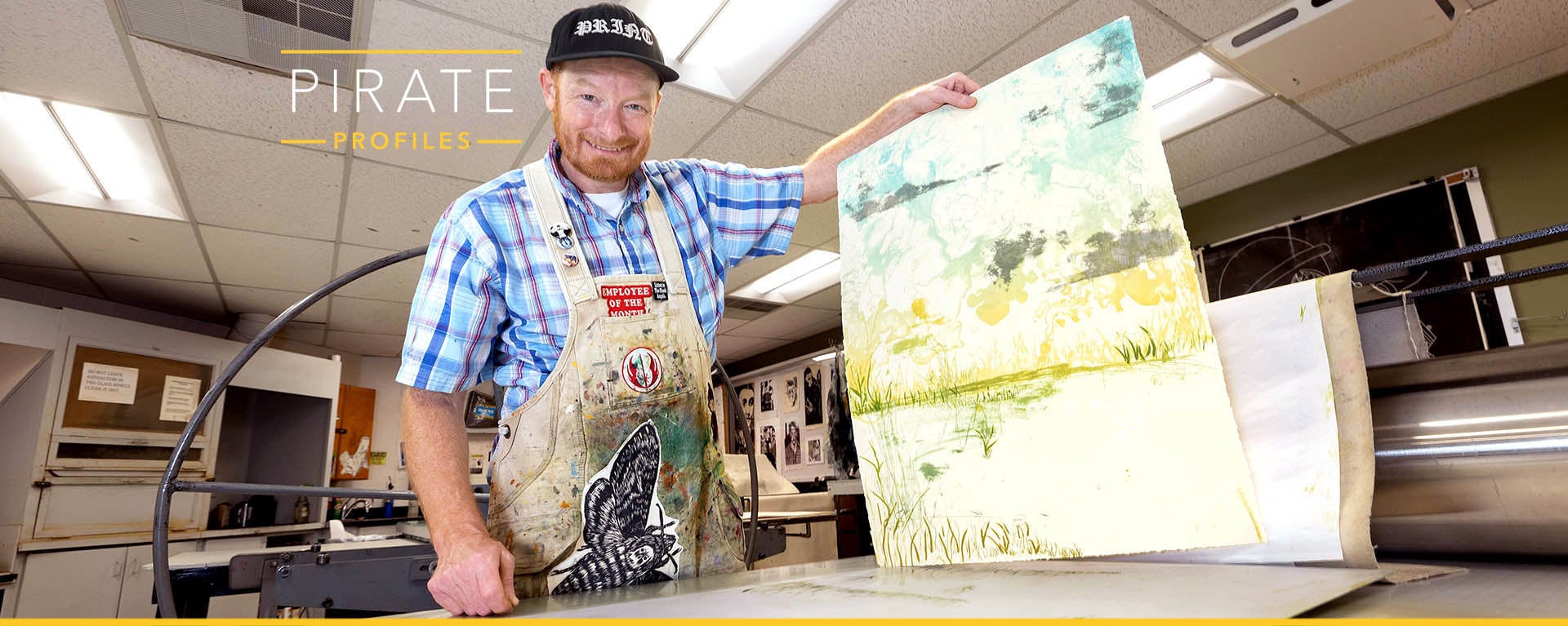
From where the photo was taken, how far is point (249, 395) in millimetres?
6027

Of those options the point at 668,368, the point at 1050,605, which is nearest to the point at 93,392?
the point at 668,368

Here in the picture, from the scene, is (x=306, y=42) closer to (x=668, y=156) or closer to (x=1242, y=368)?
(x=668, y=156)

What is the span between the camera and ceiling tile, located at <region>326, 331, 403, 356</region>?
258 inches

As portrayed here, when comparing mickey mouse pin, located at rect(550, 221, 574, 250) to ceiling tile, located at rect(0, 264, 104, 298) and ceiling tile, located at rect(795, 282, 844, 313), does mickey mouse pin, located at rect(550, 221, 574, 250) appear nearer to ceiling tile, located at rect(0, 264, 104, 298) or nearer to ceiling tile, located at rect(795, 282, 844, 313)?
ceiling tile, located at rect(795, 282, 844, 313)

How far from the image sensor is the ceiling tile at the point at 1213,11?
102 inches

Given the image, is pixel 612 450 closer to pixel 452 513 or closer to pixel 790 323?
pixel 452 513

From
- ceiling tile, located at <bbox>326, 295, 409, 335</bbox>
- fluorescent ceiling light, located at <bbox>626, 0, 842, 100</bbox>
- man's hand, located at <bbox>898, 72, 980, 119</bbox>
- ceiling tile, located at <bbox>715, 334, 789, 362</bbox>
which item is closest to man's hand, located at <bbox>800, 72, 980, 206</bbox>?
man's hand, located at <bbox>898, 72, 980, 119</bbox>

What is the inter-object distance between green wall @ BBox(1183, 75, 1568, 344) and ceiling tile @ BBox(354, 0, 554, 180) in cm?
393

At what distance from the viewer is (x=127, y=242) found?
436 cm

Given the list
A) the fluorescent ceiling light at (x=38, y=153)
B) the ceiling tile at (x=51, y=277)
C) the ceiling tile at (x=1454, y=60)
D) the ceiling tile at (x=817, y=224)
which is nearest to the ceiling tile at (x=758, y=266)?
the ceiling tile at (x=817, y=224)

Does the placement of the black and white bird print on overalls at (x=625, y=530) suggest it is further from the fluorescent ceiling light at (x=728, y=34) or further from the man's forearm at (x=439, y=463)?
the fluorescent ceiling light at (x=728, y=34)

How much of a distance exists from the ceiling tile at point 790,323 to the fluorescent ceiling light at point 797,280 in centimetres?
32

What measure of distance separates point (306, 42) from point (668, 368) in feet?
7.65

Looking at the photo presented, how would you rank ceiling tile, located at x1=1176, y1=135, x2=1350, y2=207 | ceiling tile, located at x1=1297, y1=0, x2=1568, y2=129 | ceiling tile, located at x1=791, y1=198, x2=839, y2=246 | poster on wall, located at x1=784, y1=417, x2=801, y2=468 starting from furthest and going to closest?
poster on wall, located at x1=784, y1=417, x2=801, y2=468 < ceiling tile, located at x1=791, y1=198, x2=839, y2=246 < ceiling tile, located at x1=1176, y1=135, x2=1350, y2=207 < ceiling tile, located at x1=1297, y1=0, x2=1568, y2=129
